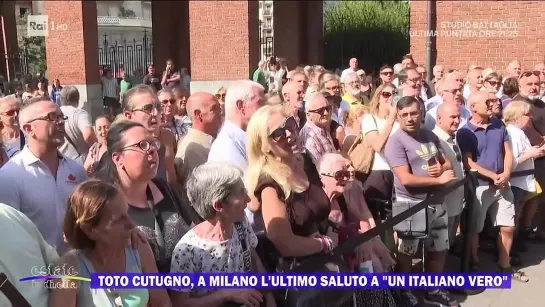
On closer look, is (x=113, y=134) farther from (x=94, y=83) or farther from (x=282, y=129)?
(x=94, y=83)

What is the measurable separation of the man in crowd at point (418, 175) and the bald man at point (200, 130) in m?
1.49

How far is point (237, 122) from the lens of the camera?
4.02 meters

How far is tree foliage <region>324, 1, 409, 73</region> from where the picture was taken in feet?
73.2

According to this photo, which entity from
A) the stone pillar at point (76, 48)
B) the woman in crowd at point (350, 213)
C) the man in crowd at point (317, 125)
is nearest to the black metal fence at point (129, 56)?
the stone pillar at point (76, 48)

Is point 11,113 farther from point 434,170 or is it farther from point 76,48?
point 76,48

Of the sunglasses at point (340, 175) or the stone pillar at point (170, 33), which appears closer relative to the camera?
the sunglasses at point (340, 175)

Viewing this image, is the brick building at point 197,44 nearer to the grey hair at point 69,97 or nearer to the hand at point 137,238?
the grey hair at point 69,97

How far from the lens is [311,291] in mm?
3074

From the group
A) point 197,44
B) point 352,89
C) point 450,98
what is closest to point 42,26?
point 197,44

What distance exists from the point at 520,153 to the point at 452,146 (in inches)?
44.9

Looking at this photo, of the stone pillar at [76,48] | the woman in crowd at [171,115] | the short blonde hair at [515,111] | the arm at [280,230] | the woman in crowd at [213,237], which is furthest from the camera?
the stone pillar at [76,48]

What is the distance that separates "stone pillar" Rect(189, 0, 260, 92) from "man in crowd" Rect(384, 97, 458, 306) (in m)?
11.1

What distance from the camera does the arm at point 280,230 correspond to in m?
3.17

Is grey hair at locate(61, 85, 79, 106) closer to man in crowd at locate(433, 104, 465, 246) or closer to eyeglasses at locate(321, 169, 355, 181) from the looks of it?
eyeglasses at locate(321, 169, 355, 181)
